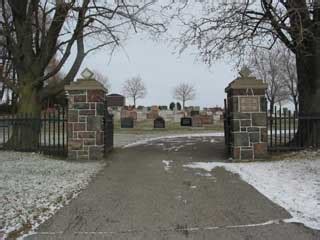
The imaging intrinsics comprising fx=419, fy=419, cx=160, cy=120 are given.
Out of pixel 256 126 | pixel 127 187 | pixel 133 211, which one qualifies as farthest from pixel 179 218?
pixel 256 126

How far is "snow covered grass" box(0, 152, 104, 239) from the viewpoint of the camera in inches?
228

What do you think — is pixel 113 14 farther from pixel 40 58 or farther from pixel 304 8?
pixel 304 8

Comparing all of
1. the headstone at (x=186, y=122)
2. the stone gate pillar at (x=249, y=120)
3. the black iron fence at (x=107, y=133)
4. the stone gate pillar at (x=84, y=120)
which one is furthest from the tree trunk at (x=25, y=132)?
the headstone at (x=186, y=122)

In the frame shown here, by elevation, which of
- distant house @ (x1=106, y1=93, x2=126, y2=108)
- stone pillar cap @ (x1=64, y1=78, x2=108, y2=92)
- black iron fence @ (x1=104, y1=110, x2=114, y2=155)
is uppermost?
distant house @ (x1=106, y1=93, x2=126, y2=108)

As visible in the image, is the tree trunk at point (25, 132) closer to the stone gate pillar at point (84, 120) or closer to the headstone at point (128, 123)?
the stone gate pillar at point (84, 120)

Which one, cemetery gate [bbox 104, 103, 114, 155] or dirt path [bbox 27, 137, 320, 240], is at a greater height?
cemetery gate [bbox 104, 103, 114, 155]

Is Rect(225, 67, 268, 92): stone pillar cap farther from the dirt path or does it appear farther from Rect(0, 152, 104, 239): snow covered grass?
Rect(0, 152, 104, 239): snow covered grass

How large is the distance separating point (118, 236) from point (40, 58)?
1114 centimetres

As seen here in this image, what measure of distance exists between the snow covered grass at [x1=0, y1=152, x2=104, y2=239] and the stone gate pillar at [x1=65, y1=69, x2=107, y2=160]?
0.67m

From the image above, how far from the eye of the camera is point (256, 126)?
11734 mm

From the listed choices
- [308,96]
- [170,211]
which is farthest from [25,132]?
[308,96]

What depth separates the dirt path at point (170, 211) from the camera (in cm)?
522

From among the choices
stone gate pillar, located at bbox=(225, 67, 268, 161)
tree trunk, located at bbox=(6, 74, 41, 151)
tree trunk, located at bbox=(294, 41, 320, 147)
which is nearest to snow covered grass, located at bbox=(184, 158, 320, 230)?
stone gate pillar, located at bbox=(225, 67, 268, 161)

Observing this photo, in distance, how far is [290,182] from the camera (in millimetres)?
8281
